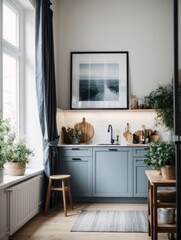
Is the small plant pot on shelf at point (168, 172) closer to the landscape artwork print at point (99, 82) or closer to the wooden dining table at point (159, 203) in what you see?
the wooden dining table at point (159, 203)

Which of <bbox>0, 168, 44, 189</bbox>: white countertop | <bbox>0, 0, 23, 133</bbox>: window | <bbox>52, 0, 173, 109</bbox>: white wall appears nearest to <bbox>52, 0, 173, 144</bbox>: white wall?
<bbox>52, 0, 173, 109</bbox>: white wall

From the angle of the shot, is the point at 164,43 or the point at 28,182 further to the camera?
the point at 164,43

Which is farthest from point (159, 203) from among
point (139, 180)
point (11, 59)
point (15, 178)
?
point (11, 59)

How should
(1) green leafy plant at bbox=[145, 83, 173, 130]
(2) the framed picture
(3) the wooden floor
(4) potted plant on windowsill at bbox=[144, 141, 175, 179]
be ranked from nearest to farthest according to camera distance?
(4) potted plant on windowsill at bbox=[144, 141, 175, 179]
(3) the wooden floor
(1) green leafy plant at bbox=[145, 83, 173, 130]
(2) the framed picture

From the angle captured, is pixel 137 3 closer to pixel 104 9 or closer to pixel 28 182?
pixel 104 9

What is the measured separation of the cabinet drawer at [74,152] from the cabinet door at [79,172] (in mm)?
61

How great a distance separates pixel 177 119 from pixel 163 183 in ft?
→ 2.14

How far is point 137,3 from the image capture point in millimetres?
6785

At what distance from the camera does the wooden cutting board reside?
22.2ft

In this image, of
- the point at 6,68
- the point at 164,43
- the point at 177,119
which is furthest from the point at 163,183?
the point at 164,43

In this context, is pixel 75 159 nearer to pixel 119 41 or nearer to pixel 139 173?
pixel 139 173

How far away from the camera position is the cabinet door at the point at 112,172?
6078 mm

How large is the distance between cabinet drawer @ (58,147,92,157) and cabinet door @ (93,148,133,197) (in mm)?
113

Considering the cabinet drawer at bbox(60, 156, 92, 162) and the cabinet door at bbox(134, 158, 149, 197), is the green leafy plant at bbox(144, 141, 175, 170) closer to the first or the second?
the cabinet door at bbox(134, 158, 149, 197)
